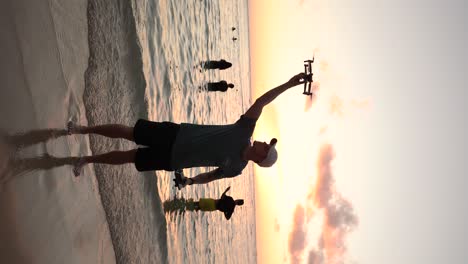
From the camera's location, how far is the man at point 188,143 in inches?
163

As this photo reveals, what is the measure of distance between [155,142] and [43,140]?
1061 mm

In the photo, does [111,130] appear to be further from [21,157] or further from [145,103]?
[145,103]

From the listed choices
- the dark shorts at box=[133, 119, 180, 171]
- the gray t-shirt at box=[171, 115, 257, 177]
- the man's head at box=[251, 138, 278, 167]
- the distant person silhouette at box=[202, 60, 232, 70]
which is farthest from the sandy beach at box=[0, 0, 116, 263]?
the distant person silhouette at box=[202, 60, 232, 70]

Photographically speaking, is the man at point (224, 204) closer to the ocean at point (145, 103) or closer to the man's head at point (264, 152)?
the ocean at point (145, 103)

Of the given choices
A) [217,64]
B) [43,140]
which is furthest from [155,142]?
[217,64]

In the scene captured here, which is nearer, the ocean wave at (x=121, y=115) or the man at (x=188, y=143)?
the man at (x=188, y=143)

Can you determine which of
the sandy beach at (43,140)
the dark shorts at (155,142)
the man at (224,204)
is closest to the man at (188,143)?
the dark shorts at (155,142)

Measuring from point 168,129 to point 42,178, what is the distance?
4.21 ft

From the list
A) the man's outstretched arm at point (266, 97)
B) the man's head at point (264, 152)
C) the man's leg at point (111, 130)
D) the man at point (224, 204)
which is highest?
the man's outstretched arm at point (266, 97)

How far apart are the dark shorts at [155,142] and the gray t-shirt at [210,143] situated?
6cm

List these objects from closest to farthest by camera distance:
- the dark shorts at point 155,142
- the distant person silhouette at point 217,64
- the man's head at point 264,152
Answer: the dark shorts at point 155,142 < the man's head at point 264,152 < the distant person silhouette at point 217,64

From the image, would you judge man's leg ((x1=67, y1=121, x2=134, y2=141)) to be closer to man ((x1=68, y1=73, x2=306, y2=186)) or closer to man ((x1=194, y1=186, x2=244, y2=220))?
man ((x1=68, y1=73, x2=306, y2=186))

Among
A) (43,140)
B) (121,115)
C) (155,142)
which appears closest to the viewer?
(43,140)

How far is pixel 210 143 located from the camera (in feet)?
13.7
